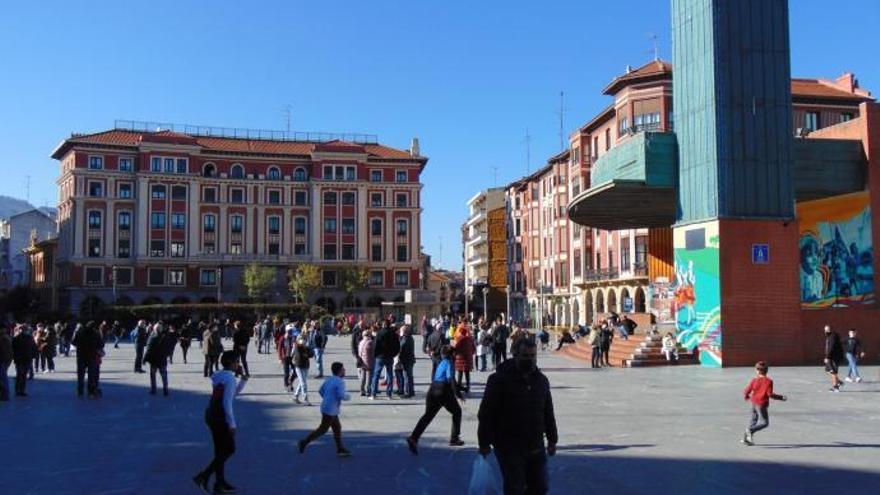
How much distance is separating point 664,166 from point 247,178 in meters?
59.3

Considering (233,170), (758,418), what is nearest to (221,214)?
(233,170)

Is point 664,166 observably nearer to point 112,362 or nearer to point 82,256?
point 112,362

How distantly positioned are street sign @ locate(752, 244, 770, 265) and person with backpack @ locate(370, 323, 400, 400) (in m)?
13.6

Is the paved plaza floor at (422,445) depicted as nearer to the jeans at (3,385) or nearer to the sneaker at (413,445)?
the sneaker at (413,445)

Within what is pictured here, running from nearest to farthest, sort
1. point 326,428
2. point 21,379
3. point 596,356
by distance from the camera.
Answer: point 326,428 < point 21,379 < point 596,356

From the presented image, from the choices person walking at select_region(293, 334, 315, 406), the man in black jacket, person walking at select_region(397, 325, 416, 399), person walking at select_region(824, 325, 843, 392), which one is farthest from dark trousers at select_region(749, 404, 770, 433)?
person walking at select_region(293, 334, 315, 406)

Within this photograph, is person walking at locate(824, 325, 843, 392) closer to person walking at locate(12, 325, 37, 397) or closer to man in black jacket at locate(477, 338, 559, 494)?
man in black jacket at locate(477, 338, 559, 494)

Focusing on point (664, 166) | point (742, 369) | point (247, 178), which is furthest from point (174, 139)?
point (742, 369)

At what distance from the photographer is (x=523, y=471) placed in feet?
19.3

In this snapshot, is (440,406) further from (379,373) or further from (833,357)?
(833,357)

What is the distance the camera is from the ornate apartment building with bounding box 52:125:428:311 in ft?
246

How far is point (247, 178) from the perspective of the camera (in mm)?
79562

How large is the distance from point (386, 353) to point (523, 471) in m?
11.1

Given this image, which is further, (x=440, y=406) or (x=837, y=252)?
(x=837, y=252)
